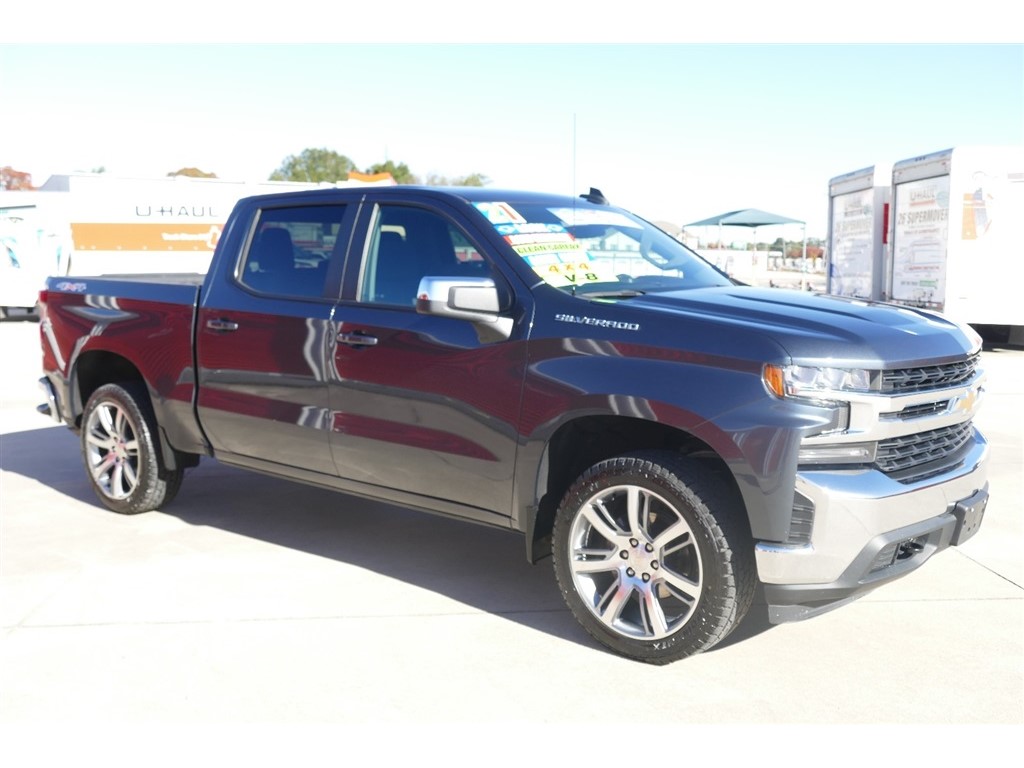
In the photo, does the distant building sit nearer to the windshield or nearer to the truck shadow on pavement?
the truck shadow on pavement

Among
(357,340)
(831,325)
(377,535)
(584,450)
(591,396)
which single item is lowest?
(377,535)

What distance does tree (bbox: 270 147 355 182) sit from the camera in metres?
90.5

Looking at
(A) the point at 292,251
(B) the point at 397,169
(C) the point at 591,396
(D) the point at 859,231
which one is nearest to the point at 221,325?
(A) the point at 292,251

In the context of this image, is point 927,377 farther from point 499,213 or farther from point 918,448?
point 499,213

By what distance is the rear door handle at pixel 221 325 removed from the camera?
5445 mm

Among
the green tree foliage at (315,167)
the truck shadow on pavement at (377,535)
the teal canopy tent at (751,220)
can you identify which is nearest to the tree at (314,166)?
the green tree foliage at (315,167)

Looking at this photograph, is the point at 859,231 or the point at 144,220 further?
the point at 144,220

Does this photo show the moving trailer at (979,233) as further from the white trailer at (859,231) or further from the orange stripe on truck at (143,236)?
the orange stripe on truck at (143,236)

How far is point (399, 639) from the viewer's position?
432 cm

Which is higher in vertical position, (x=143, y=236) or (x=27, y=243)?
(x=143, y=236)

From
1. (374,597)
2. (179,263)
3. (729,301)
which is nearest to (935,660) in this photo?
(729,301)

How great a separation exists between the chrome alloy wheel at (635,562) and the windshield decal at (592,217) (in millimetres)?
1464

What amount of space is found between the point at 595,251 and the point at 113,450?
3.29 metres

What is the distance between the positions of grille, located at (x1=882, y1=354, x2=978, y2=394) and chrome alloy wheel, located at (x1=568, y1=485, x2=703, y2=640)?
89 centimetres
